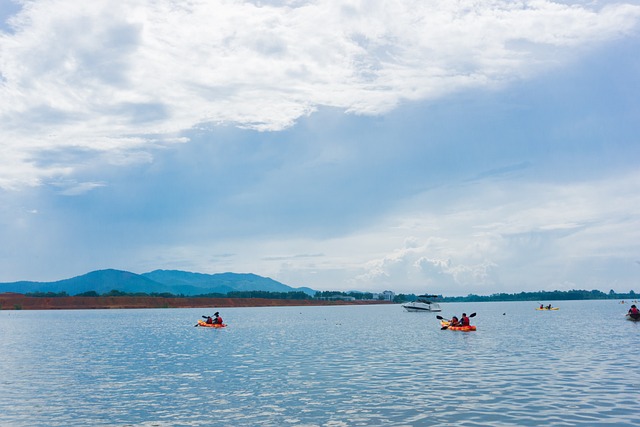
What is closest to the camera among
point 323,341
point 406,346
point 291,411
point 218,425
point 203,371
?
point 218,425

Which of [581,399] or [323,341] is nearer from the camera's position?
[581,399]

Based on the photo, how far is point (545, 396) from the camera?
31.2m

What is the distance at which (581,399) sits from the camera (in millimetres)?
30125

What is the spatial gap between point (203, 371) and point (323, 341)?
2956 centimetres

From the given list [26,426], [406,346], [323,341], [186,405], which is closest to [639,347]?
[406,346]

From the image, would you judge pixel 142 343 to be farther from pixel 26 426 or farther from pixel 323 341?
pixel 26 426

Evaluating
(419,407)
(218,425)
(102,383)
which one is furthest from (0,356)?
(419,407)

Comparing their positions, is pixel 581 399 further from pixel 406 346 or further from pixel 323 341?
pixel 323 341

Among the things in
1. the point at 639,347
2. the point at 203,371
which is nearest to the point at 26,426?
the point at 203,371

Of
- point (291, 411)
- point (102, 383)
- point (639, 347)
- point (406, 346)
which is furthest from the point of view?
point (406, 346)

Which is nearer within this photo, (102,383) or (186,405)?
(186,405)

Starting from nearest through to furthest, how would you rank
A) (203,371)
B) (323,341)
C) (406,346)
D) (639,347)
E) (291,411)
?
1. (291,411)
2. (203,371)
3. (639,347)
4. (406,346)
5. (323,341)

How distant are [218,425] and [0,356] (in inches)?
1762

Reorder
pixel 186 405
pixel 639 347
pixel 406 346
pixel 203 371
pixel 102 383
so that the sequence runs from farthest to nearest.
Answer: pixel 406 346 → pixel 639 347 → pixel 203 371 → pixel 102 383 → pixel 186 405
